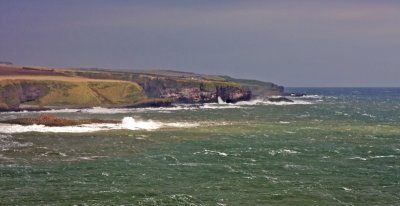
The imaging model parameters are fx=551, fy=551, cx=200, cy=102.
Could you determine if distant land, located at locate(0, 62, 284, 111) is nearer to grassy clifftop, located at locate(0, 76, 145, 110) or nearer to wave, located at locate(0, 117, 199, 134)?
grassy clifftop, located at locate(0, 76, 145, 110)

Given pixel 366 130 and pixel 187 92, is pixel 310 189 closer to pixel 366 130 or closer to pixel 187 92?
pixel 366 130

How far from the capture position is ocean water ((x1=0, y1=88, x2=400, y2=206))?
129ft

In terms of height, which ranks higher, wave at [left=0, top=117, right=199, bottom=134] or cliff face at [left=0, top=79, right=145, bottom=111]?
cliff face at [left=0, top=79, right=145, bottom=111]

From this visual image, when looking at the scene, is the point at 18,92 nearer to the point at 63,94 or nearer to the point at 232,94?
the point at 63,94

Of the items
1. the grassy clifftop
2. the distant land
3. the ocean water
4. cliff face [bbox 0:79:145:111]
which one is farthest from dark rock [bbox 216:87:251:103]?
the ocean water

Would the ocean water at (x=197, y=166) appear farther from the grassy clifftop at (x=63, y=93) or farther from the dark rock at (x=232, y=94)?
the dark rock at (x=232, y=94)

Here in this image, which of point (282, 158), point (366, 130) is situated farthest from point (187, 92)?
point (282, 158)

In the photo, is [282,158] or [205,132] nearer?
[282,158]

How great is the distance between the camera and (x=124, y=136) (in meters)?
74.8

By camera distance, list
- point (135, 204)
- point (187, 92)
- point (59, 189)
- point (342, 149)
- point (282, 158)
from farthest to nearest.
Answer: point (187, 92)
point (342, 149)
point (282, 158)
point (59, 189)
point (135, 204)

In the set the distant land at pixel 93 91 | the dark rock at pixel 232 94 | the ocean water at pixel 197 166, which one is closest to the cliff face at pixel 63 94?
the distant land at pixel 93 91

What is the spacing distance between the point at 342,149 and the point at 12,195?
38.4 meters

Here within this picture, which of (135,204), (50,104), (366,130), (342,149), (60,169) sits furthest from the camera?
(50,104)

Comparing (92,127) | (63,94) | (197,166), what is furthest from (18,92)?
(197,166)
